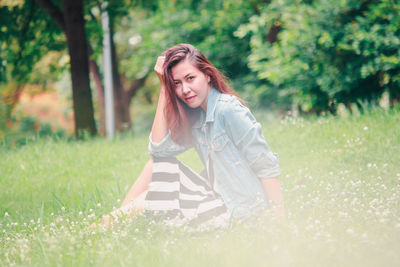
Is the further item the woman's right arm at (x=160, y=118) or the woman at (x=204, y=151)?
the woman's right arm at (x=160, y=118)

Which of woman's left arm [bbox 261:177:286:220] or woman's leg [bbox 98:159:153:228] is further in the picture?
woman's leg [bbox 98:159:153:228]

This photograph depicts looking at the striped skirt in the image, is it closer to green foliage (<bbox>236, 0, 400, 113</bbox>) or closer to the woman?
the woman

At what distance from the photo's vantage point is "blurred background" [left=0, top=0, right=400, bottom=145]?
22.6 ft

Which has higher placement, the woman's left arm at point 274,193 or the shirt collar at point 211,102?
the shirt collar at point 211,102

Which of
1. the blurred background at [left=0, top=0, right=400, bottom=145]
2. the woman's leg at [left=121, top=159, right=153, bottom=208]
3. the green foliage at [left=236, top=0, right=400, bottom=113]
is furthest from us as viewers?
the blurred background at [left=0, top=0, right=400, bottom=145]

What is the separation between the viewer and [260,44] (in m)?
8.76

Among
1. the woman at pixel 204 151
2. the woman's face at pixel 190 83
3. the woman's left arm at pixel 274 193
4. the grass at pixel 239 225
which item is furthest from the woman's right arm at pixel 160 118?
the woman's left arm at pixel 274 193

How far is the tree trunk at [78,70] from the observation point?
340 inches

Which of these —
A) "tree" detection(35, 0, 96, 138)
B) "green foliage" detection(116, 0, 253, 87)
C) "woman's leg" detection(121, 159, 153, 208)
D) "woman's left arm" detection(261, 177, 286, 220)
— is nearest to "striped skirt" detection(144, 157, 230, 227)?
"woman's leg" detection(121, 159, 153, 208)

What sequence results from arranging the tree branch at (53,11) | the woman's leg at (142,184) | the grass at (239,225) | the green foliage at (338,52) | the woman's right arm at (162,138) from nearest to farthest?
the grass at (239,225), the woman's right arm at (162,138), the woman's leg at (142,184), the green foliage at (338,52), the tree branch at (53,11)

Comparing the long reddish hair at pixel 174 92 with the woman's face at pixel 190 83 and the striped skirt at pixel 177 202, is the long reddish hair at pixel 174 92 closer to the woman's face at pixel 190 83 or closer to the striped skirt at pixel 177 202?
the woman's face at pixel 190 83

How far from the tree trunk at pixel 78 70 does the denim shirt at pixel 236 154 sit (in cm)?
597

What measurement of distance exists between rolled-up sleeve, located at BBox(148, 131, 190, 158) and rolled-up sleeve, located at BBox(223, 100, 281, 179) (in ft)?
1.80

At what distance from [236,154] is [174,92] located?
74cm
